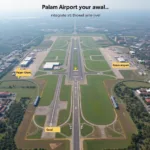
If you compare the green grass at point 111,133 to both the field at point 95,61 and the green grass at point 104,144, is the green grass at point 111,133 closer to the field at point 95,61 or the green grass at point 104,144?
the green grass at point 104,144

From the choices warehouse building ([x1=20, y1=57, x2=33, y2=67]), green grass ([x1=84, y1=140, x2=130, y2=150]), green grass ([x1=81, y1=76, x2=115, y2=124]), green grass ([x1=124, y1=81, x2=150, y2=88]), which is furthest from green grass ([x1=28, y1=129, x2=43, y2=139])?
warehouse building ([x1=20, y1=57, x2=33, y2=67])

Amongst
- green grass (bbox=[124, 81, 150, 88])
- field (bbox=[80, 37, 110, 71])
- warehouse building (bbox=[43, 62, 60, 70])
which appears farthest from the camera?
field (bbox=[80, 37, 110, 71])

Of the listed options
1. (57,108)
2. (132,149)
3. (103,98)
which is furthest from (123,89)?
(132,149)

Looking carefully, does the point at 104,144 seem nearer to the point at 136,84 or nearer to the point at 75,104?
the point at 75,104

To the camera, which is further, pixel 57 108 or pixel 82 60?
pixel 82 60

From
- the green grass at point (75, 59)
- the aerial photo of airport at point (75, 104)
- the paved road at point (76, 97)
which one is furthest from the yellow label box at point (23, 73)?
the green grass at point (75, 59)

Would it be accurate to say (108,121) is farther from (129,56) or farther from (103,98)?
(129,56)

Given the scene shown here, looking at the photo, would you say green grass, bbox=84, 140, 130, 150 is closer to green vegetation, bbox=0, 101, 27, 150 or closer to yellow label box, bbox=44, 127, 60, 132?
yellow label box, bbox=44, 127, 60, 132
